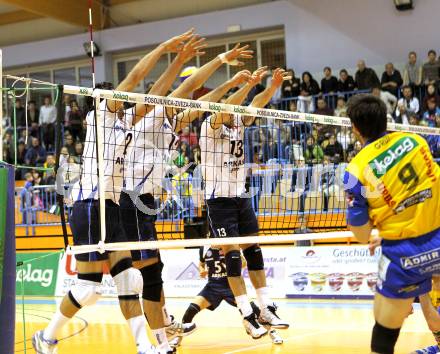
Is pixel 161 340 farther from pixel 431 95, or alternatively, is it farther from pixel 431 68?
pixel 431 68

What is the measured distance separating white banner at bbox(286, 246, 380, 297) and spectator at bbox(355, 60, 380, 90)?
790 cm

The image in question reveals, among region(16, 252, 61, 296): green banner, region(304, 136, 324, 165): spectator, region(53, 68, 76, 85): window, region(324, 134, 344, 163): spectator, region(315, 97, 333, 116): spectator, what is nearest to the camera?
region(16, 252, 61, 296): green banner

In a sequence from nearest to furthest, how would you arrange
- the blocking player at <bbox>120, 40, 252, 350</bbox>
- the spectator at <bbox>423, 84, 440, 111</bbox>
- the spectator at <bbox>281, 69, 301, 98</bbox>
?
the blocking player at <bbox>120, 40, 252, 350</bbox>
the spectator at <bbox>423, 84, 440, 111</bbox>
the spectator at <bbox>281, 69, 301, 98</bbox>

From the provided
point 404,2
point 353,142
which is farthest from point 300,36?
point 353,142

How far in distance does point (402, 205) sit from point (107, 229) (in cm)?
282

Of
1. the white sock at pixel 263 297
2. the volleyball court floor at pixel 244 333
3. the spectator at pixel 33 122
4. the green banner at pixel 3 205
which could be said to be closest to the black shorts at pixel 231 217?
the white sock at pixel 263 297

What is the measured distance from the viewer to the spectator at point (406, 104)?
15.7 m

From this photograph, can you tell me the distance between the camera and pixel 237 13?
69.9 ft

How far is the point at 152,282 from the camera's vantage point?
6.01m

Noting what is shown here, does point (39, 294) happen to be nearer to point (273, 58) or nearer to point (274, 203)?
point (274, 203)

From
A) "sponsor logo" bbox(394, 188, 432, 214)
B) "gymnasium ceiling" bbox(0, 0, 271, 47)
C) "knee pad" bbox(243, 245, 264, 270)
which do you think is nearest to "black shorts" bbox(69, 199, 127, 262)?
"knee pad" bbox(243, 245, 264, 270)

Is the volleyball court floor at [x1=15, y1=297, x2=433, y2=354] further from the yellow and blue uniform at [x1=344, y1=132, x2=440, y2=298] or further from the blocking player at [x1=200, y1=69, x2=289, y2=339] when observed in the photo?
the yellow and blue uniform at [x1=344, y1=132, x2=440, y2=298]

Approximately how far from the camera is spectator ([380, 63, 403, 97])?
17.5m

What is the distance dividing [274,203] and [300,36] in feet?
34.5
